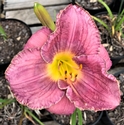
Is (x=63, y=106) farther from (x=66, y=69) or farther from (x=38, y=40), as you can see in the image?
(x=38, y=40)

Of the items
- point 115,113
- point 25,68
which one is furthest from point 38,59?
point 115,113

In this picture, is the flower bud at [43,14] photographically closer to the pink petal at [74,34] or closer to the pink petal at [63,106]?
the pink petal at [74,34]

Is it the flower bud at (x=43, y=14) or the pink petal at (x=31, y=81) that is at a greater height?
the flower bud at (x=43, y=14)

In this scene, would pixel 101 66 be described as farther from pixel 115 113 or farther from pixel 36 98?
pixel 115 113

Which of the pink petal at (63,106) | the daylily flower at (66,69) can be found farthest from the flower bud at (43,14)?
the pink petal at (63,106)

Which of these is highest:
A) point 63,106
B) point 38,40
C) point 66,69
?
point 38,40

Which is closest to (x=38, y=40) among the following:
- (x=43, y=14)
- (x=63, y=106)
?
(x=43, y=14)
